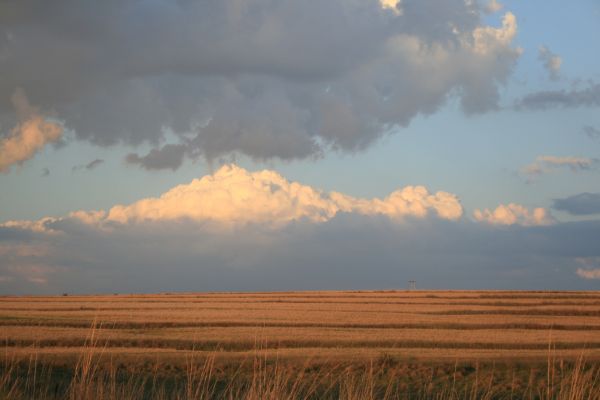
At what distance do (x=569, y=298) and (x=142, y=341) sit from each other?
49328mm

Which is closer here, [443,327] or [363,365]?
[363,365]

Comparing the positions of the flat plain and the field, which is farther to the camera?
the flat plain

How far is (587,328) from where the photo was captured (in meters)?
37.8

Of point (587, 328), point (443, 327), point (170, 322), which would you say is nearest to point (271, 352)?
point (170, 322)

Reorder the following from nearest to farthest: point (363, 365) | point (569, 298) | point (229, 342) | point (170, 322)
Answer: point (363, 365), point (229, 342), point (170, 322), point (569, 298)

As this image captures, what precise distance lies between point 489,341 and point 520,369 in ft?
21.9

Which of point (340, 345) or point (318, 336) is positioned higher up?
point (318, 336)

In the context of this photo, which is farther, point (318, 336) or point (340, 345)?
point (318, 336)

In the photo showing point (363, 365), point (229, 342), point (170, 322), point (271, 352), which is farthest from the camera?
point (170, 322)

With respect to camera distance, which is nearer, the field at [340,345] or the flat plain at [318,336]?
the field at [340,345]

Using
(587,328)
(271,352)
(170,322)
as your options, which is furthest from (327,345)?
(587,328)

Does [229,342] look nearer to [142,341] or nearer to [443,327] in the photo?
[142,341]

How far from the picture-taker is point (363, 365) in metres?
21.8

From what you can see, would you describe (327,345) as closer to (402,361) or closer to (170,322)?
(402,361)
